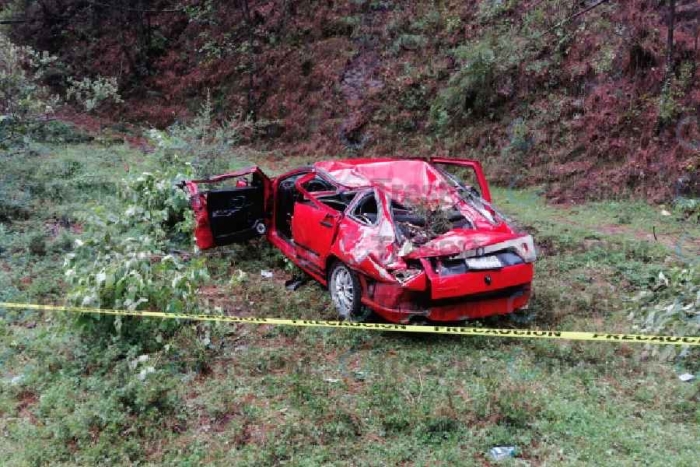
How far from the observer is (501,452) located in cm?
383

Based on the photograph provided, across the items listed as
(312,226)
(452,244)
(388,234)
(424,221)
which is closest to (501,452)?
(452,244)

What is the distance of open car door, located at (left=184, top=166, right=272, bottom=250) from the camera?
7668mm

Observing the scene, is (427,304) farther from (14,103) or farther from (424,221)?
(14,103)

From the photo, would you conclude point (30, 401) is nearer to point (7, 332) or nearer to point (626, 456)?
point (7, 332)

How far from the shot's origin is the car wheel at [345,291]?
594cm

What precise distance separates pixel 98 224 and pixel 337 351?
272 cm

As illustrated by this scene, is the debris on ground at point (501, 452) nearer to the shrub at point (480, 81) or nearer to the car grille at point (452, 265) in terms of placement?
the car grille at point (452, 265)

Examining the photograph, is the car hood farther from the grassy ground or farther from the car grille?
the grassy ground

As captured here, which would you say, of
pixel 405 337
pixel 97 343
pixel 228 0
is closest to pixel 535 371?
pixel 405 337

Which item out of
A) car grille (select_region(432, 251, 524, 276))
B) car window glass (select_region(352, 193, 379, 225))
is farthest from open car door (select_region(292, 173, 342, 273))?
car grille (select_region(432, 251, 524, 276))

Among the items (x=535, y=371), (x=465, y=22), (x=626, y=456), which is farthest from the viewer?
(x=465, y=22)

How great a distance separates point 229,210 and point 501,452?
498cm

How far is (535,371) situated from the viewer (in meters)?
4.96

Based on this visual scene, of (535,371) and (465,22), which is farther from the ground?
(465,22)
